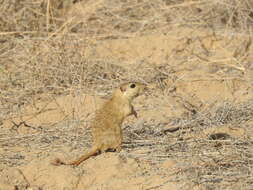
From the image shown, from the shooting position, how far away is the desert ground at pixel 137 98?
5.10 metres

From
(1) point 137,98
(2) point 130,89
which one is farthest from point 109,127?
(1) point 137,98

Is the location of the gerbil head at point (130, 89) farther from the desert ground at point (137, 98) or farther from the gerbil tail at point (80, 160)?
the gerbil tail at point (80, 160)

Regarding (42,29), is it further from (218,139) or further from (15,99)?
(218,139)

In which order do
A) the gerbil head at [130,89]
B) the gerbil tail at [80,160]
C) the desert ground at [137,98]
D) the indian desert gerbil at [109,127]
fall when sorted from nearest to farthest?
the desert ground at [137,98] < the gerbil tail at [80,160] < the indian desert gerbil at [109,127] < the gerbil head at [130,89]

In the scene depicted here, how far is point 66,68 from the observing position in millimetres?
7414

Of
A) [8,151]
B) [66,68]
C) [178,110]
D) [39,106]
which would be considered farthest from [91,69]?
[8,151]

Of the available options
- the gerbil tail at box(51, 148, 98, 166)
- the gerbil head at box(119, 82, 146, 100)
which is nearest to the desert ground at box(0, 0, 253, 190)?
the gerbil tail at box(51, 148, 98, 166)

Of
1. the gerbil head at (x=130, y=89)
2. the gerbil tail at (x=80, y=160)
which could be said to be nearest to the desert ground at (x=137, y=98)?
the gerbil tail at (x=80, y=160)

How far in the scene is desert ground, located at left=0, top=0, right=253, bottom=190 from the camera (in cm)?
510

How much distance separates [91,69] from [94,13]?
1767mm

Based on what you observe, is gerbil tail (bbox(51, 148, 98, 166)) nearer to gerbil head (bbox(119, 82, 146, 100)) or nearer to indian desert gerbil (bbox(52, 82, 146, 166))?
indian desert gerbil (bbox(52, 82, 146, 166))

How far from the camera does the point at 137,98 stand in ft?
23.5

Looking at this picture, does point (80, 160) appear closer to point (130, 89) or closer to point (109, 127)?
point (109, 127)

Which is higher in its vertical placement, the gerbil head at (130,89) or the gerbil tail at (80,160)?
the gerbil head at (130,89)
